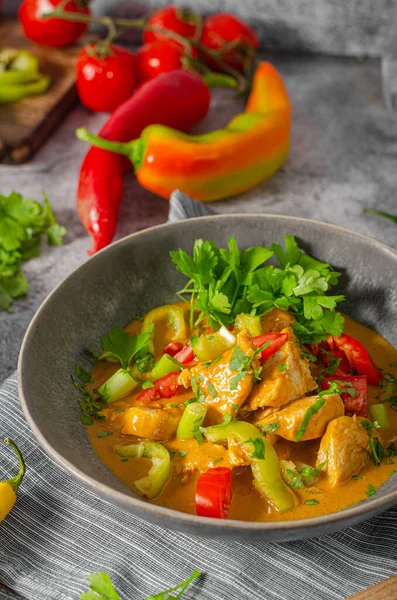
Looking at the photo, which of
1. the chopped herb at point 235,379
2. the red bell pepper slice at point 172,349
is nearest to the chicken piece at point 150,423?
the chopped herb at point 235,379

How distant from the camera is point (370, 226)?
3859 millimetres

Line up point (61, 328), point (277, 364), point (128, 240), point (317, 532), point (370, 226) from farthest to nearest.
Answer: point (370, 226) → point (128, 240) → point (61, 328) → point (277, 364) → point (317, 532)

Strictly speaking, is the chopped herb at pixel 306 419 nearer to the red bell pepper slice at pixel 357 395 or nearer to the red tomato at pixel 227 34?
the red bell pepper slice at pixel 357 395

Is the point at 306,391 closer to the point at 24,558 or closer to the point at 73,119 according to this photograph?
the point at 24,558

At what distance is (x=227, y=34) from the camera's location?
4.96 metres

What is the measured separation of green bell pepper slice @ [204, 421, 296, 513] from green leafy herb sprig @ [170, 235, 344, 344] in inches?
20.9

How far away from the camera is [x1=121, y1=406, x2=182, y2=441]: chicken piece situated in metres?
2.38

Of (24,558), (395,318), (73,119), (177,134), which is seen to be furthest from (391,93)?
(24,558)

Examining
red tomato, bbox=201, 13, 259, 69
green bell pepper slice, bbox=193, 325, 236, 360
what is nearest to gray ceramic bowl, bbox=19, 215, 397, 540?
green bell pepper slice, bbox=193, 325, 236, 360

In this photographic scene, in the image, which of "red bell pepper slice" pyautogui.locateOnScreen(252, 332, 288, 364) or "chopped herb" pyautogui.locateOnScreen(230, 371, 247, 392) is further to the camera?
"red bell pepper slice" pyautogui.locateOnScreen(252, 332, 288, 364)

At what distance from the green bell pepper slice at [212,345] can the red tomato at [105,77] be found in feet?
8.47

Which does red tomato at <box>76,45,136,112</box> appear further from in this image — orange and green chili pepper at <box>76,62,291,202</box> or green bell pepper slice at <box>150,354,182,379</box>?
green bell pepper slice at <box>150,354,182,379</box>

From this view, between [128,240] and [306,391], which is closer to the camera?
[306,391]

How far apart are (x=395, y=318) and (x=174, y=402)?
94 centimetres
